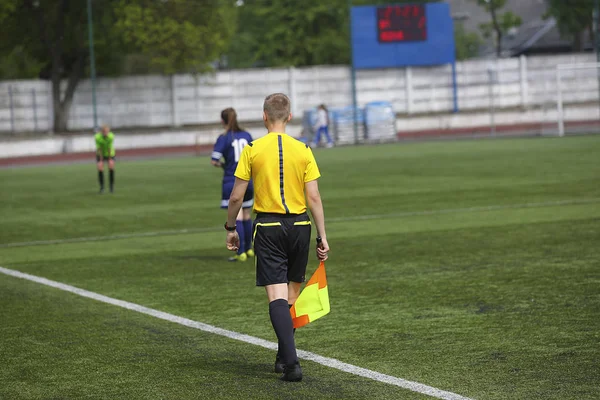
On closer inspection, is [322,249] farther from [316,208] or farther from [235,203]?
[235,203]

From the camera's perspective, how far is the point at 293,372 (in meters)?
6.93

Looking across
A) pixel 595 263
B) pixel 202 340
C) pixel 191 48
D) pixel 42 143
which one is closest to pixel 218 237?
pixel 595 263

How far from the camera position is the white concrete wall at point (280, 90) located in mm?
49844

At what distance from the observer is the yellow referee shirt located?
705 cm

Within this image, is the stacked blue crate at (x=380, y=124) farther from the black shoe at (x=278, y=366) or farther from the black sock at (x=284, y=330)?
the black sock at (x=284, y=330)

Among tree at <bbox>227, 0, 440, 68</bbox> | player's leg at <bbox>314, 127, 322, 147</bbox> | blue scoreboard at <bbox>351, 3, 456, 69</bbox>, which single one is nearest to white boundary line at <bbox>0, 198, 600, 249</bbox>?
player's leg at <bbox>314, 127, 322, 147</bbox>

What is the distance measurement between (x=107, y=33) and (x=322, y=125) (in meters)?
13.2

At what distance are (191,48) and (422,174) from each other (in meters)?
26.4

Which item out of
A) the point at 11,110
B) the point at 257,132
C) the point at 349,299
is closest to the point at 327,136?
the point at 257,132

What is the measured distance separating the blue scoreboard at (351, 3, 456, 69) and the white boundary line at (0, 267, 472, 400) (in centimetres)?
3730

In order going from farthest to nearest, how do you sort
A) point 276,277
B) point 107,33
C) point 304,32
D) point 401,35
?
point 304,32 < point 107,33 < point 401,35 < point 276,277

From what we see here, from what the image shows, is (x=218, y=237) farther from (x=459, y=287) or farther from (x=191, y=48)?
→ (x=191, y=48)

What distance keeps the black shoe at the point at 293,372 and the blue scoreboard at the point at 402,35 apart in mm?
41690

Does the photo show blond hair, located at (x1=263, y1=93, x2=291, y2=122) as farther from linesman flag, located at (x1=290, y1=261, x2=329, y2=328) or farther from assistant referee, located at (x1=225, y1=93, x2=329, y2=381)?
linesman flag, located at (x1=290, y1=261, x2=329, y2=328)
